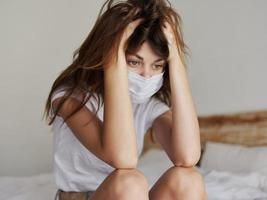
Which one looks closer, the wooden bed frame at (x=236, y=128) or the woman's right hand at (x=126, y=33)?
the woman's right hand at (x=126, y=33)

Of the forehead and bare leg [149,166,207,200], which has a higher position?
the forehead

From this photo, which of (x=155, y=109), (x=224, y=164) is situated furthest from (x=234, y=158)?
(x=155, y=109)

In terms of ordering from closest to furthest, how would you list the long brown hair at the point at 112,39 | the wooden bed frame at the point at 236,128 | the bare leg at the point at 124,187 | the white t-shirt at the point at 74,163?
the bare leg at the point at 124,187 < the long brown hair at the point at 112,39 < the white t-shirt at the point at 74,163 < the wooden bed frame at the point at 236,128

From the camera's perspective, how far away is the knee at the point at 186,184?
1115mm

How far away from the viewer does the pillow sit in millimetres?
1930

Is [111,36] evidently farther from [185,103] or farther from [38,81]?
[38,81]

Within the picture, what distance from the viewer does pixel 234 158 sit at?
6.68ft

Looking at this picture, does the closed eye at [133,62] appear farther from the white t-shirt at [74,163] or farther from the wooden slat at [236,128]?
the wooden slat at [236,128]

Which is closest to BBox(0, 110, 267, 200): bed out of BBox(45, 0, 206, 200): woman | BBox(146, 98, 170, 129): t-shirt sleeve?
BBox(146, 98, 170, 129): t-shirt sleeve

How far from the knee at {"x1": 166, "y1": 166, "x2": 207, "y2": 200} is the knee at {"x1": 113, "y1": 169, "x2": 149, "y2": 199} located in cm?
11

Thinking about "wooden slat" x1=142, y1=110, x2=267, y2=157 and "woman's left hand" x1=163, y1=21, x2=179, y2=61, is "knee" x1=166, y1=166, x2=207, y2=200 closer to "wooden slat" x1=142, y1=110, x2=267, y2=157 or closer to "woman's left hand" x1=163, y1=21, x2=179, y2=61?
"woman's left hand" x1=163, y1=21, x2=179, y2=61

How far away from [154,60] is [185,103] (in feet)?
0.50

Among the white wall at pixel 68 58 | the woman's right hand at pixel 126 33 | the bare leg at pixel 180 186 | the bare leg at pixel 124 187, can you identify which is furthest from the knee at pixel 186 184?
the white wall at pixel 68 58

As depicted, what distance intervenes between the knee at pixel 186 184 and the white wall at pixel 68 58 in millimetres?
1111
